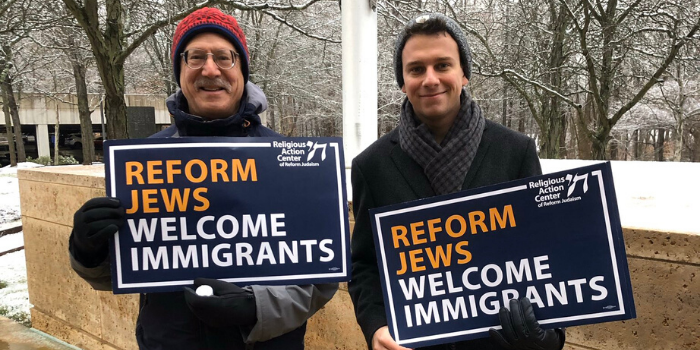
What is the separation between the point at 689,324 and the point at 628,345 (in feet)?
0.88

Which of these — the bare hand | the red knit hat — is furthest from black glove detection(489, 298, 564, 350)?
the red knit hat

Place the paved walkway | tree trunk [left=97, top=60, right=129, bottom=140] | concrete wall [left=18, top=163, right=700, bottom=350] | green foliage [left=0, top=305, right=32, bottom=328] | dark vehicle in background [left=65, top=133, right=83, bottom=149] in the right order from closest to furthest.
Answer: concrete wall [left=18, top=163, right=700, bottom=350] < the paved walkway < green foliage [left=0, top=305, right=32, bottom=328] < tree trunk [left=97, top=60, right=129, bottom=140] < dark vehicle in background [left=65, top=133, right=83, bottom=149]

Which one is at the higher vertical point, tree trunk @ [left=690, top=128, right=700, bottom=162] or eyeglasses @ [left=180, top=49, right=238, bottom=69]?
eyeglasses @ [left=180, top=49, right=238, bottom=69]

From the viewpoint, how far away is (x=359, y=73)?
18.7 feet

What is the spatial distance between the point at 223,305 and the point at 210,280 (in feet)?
0.36

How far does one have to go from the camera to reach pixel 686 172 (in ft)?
13.7

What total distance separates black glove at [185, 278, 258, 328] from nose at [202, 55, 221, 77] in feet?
2.34

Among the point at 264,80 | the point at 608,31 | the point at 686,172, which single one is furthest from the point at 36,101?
the point at 686,172

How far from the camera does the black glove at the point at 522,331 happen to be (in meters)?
1.49

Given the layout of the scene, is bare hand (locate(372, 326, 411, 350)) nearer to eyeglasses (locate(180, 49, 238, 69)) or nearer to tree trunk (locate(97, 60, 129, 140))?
eyeglasses (locate(180, 49, 238, 69))

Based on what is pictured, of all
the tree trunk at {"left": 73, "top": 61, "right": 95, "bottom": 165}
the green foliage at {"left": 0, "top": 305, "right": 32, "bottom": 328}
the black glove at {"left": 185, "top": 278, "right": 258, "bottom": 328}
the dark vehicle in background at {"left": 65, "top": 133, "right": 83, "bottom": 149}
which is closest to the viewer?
Answer: the black glove at {"left": 185, "top": 278, "right": 258, "bottom": 328}

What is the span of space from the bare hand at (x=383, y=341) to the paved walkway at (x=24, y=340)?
13.8 ft

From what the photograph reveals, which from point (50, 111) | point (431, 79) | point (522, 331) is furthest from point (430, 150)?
point (50, 111)

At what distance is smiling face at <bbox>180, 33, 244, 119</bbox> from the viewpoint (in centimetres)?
192
